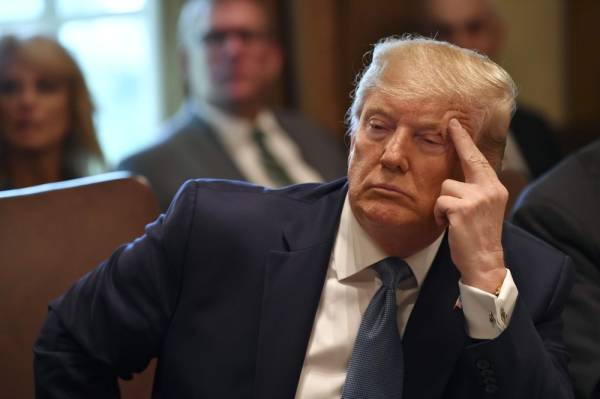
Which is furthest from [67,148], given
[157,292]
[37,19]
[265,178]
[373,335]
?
[373,335]

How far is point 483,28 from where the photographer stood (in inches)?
153

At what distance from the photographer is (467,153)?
5.18ft

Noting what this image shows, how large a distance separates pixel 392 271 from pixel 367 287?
6 centimetres

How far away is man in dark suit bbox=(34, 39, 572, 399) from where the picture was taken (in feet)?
5.09

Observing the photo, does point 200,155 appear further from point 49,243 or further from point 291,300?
point 291,300

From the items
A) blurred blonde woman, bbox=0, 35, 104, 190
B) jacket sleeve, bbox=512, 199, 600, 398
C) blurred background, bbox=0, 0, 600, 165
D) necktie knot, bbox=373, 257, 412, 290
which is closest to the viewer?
necktie knot, bbox=373, 257, 412, 290

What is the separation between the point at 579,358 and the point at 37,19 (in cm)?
280

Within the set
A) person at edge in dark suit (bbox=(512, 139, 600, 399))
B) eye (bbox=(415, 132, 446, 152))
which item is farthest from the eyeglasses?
eye (bbox=(415, 132, 446, 152))

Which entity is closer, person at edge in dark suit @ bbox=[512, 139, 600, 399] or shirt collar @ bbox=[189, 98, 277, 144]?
person at edge in dark suit @ bbox=[512, 139, 600, 399]

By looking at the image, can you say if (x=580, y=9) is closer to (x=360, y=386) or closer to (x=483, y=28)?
(x=483, y=28)

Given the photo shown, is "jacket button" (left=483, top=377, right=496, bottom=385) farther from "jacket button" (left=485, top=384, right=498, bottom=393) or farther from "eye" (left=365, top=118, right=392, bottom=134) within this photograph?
"eye" (left=365, top=118, right=392, bottom=134)

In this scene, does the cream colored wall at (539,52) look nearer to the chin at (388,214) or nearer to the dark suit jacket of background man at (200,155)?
the dark suit jacket of background man at (200,155)

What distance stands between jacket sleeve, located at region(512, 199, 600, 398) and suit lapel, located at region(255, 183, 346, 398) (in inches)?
18.6

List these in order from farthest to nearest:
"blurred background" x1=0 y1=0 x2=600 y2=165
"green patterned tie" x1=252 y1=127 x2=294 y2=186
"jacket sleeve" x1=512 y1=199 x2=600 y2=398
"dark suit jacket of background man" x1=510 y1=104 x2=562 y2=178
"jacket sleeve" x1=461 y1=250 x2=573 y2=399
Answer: "blurred background" x1=0 y1=0 x2=600 y2=165, "dark suit jacket of background man" x1=510 y1=104 x2=562 y2=178, "green patterned tie" x1=252 y1=127 x2=294 y2=186, "jacket sleeve" x1=512 y1=199 x2=600 y2=398, "jacket sleeve" x1=461 y1=250 x2=573 y2=399
